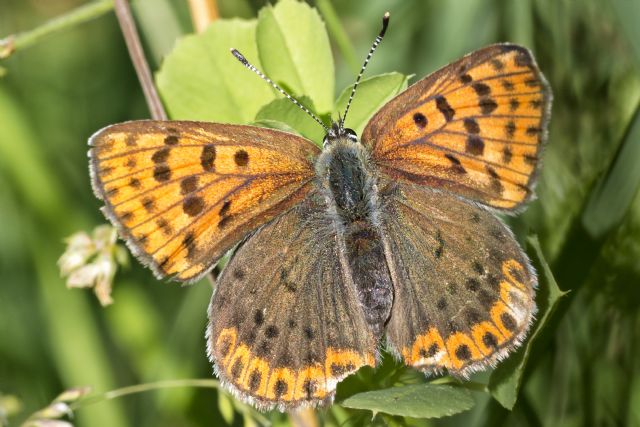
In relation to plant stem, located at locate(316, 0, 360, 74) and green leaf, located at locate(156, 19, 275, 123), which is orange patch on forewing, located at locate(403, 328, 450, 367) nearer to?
green leaf, located at locate(156, 19, 275, 123)

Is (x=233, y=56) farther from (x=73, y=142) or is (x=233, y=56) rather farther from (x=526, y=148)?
(x=73, y=142)

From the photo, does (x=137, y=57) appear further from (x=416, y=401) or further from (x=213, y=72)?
(x=416, y=401)

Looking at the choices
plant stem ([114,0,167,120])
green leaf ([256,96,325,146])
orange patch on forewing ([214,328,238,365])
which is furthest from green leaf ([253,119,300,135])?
orange patch on forewing ([214,328,238,365])

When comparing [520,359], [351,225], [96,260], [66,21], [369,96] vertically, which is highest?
[66,21]

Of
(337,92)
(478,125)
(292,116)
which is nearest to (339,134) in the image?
(292,116)

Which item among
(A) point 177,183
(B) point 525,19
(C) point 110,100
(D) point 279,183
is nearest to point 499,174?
(D) point 279,183

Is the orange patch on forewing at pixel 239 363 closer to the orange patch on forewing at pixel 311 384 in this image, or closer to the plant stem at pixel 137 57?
the orange patch on forewing at pixel 311 384
